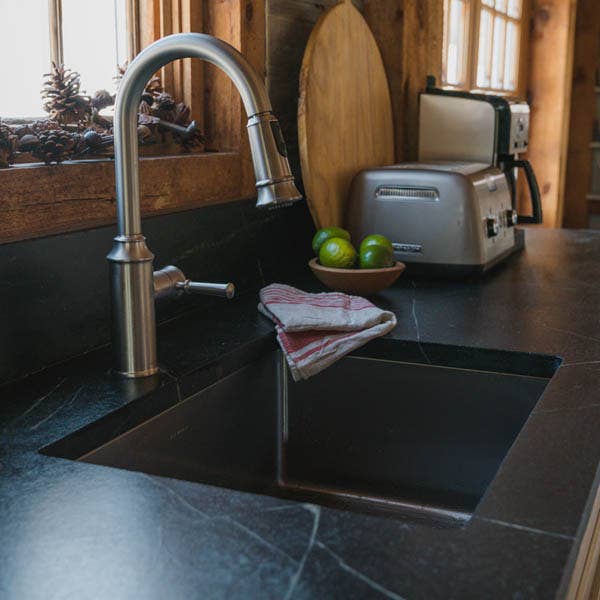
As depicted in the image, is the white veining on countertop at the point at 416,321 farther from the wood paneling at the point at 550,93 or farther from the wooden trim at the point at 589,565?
the wood paneling at the point at 550,93

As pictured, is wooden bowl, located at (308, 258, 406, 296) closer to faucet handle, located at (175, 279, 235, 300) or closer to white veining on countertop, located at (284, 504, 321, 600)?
faucet handle, located at (175, 279, 235, 300)

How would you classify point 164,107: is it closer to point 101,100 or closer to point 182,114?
point 182,114

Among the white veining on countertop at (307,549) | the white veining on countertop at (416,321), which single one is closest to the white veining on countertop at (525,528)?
the white veining on countertop at (307,549)

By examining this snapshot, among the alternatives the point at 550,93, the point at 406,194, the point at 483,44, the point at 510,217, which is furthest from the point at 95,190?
the point at 550,93

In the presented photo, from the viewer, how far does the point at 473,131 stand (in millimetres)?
2211

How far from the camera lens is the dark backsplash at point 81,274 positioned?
1.13 metres

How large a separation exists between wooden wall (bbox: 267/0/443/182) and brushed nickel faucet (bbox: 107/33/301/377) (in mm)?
798

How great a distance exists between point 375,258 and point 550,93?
267 centimetres

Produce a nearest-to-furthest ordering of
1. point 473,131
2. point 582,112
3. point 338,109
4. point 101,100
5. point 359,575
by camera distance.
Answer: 1. point 359,575
2. point 101,100
3. point 338,109
4. point 473,131
5. point 582,112

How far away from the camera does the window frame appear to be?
3.84 feet

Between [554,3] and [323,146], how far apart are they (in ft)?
8.23

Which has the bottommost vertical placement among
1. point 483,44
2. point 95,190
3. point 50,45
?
point 95,190

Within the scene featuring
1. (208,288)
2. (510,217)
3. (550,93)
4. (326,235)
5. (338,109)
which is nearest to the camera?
(208,288)

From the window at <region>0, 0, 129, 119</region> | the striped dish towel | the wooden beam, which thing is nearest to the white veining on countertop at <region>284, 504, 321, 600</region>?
the striped dish towel
